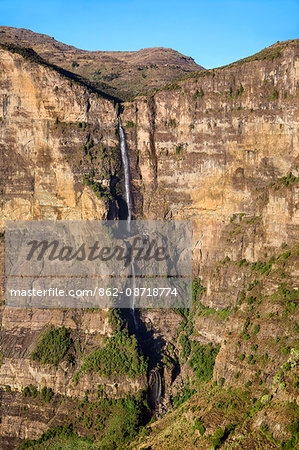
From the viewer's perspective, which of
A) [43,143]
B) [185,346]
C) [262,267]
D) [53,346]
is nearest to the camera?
[262,267]

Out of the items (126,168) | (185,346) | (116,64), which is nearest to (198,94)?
(126,168)

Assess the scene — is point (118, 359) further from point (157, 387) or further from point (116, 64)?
point (116, 64)

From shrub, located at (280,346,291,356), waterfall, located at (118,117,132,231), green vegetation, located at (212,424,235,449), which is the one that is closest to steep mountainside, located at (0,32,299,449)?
waterfall, located at (118,117,132,231)

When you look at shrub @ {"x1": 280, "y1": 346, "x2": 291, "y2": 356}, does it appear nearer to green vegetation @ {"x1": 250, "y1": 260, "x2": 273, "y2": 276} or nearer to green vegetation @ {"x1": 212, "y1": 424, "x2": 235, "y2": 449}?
green vegetation @ {"x1": 212, "y1": 424, "x2": 235, "y2": 449}

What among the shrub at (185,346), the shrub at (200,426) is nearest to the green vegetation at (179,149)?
the shrub at (185,346)

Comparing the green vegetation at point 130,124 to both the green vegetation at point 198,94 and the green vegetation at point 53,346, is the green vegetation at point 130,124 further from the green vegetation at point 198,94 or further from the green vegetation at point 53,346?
the green vegetation at point 53,346

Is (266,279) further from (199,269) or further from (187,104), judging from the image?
(187,104)

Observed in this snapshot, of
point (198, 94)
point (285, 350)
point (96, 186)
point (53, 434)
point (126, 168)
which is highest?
point (198, 94)
